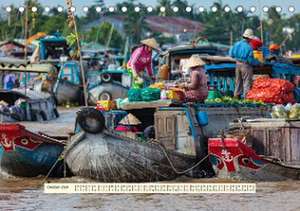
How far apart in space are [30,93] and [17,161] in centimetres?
901

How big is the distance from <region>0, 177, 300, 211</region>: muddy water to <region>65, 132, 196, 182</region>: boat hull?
448 millimetres

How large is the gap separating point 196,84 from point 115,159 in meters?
1.77

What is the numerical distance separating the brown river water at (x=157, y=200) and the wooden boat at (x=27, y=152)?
0.39m

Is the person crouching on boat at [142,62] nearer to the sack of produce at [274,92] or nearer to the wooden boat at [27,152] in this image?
the sack of produce at [274,92]

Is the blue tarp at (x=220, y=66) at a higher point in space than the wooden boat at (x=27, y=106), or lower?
higher

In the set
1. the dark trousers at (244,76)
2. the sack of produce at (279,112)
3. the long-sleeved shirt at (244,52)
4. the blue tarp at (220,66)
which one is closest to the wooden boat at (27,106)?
the blue tarp at (220,66)

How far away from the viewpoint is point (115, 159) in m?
11.7

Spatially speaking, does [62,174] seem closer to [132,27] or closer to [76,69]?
[76,69]

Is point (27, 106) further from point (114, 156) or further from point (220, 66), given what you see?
point (114, 156)

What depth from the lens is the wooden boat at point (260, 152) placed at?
1191 centimetres

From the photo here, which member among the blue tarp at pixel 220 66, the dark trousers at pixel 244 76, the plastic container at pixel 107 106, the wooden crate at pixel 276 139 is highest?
the blue tarp at pixel 220 66

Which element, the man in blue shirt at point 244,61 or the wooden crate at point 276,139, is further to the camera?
the man in blue shirt at point 244,61

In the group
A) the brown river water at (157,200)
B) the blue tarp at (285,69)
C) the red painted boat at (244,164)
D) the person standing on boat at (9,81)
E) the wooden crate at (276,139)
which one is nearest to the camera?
the brown river water at (157,200)

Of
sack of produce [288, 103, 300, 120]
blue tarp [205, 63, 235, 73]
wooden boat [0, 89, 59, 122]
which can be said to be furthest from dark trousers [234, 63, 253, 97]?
wooden boat [0, 89, 59, 122]
